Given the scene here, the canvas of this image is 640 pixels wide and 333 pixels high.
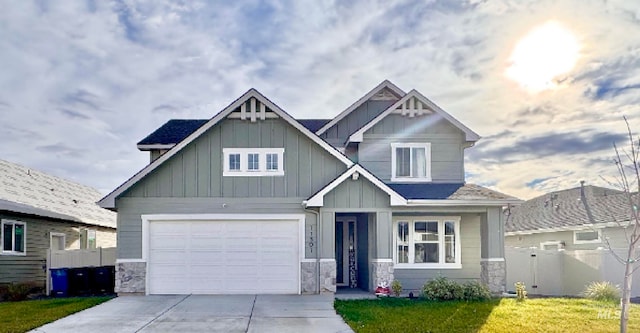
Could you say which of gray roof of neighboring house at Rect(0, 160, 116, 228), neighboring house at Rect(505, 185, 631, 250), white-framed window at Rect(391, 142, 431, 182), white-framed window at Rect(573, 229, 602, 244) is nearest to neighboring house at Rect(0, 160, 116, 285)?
gray roof of neighboring house at Rect(0, 160, 116, 228)

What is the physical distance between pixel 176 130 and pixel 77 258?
5.55m

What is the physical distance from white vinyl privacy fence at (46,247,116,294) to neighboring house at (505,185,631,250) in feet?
55.9

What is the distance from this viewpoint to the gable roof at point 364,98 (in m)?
20.5

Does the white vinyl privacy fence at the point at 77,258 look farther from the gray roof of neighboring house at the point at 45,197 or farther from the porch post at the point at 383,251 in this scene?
the porch post at the point at 383,251

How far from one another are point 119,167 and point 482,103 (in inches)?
548

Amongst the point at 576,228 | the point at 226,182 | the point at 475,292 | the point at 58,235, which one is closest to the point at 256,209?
the point at 226,182

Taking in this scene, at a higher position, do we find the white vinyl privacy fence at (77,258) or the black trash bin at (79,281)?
the white vinyl privacy fence at (77,258)

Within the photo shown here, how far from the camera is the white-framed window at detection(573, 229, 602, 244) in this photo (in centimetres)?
2280

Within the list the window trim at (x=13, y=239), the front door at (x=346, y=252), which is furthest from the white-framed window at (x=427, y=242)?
the window trim at (x=13, y=239)

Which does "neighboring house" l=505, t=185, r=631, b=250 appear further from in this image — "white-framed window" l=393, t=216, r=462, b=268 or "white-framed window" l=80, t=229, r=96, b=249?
"white-framed window" l=80, t=229, r=96, b=249

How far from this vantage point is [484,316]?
13367 mm

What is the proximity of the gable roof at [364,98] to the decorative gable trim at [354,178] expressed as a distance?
3.63 metres

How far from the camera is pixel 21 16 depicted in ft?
52.7

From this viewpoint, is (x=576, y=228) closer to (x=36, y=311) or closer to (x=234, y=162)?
(x=234, y=162)
